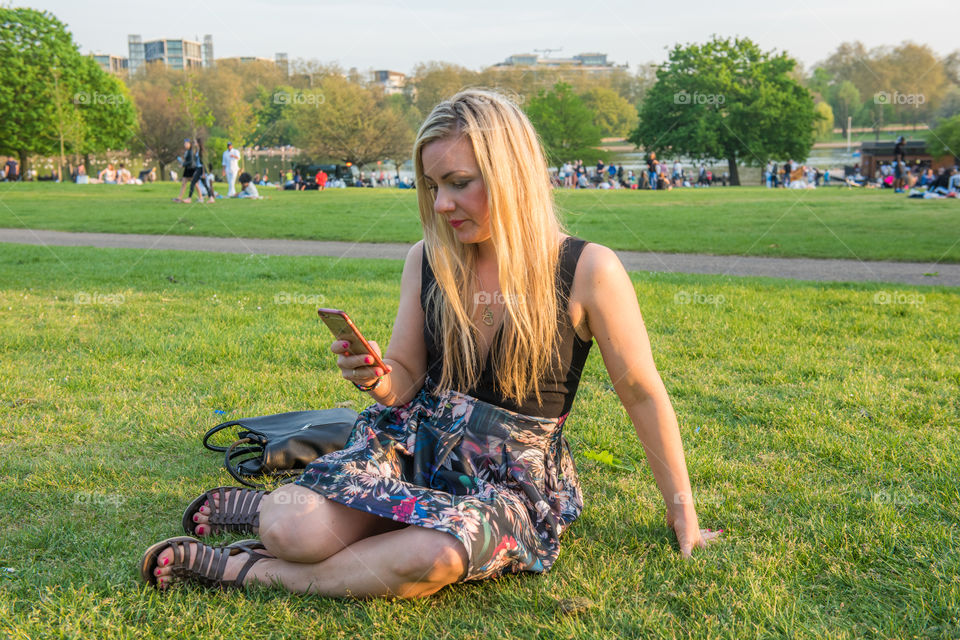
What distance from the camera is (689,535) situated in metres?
2.72

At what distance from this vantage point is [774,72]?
2122 inches

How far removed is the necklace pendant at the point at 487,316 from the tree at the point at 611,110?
88.6 metres

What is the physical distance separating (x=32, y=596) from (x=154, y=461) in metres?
1.16

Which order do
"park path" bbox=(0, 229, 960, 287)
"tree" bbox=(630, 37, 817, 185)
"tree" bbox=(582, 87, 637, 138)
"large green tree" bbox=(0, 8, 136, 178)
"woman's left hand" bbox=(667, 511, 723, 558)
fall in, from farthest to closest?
"tree" bbox=(582, 87, 637, 138) → "tree" bbox=(630, 37, 817, 185) → "large green tree" bbox=(0, 8, 136, 178) → "park path" bbox=(0, 229, 960, 287) → "woman's left hand" bbox=(667, 511, 723, 558)

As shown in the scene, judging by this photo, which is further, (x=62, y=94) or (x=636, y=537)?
(x=62, y=94)

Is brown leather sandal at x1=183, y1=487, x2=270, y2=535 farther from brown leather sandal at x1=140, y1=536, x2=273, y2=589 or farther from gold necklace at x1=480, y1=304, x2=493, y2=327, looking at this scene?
gold necklace at x1=480, y1=304, x2=493, y2=327

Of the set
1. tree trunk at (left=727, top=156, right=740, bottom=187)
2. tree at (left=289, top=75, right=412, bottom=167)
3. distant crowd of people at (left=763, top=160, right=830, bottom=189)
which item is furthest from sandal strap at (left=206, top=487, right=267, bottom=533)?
tree at (left=289, top=75, right=412, bottom=167)

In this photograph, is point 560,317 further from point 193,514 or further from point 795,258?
point 795,258

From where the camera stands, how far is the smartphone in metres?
2.35

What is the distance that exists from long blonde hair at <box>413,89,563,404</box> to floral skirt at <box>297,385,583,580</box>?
118 millimetres

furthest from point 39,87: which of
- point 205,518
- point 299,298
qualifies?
point 205,518

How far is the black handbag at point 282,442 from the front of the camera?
344 cm

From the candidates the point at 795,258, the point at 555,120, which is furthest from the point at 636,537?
the point at 555,120

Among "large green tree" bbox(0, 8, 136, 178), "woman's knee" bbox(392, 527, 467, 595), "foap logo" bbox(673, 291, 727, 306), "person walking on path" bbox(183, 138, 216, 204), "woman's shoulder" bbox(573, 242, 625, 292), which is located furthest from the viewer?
"large green tree" bbox(0, 8, 136, 178)
